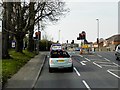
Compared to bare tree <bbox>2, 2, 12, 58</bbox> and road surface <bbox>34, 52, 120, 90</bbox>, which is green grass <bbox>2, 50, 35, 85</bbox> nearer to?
bare tree <bbox>2, 2, 12, 58</bbox>

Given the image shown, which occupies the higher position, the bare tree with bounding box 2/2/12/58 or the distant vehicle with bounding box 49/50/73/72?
the bare tree with bounding box 2/2/12/58

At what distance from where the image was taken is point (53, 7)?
137 ft

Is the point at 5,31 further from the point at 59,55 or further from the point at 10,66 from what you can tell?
the point at 59,55

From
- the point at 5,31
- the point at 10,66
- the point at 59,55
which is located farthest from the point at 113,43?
the point at 10,66

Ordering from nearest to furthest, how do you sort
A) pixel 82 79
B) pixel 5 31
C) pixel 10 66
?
1. pixel 82 79
2. pixel 10 66
3. pixel 5 31

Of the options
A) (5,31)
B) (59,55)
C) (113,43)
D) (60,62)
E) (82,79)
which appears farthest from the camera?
(113,43)

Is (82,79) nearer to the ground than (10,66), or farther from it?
nearer to the ground

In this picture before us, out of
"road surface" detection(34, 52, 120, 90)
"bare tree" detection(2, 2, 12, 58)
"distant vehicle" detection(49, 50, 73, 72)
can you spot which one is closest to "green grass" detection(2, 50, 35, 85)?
"bare tree" detection(2, 2, 12, 58)

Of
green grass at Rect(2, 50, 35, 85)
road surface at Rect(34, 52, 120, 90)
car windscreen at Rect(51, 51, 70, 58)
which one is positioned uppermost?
car windscreen at Rect(51, 51, 70, 58)

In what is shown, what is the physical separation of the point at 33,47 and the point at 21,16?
17.8 m

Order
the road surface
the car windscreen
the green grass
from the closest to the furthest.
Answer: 1. the road surface
2. the green grass
3. the car windscreen

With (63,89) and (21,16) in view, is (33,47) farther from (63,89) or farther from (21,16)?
(63,89)

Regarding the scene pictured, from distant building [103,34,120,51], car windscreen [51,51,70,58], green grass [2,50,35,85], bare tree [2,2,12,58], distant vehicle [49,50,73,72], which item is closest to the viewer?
green grass [2,50,35,85]

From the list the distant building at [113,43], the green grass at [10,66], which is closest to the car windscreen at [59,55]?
the green grass at [10,66]
